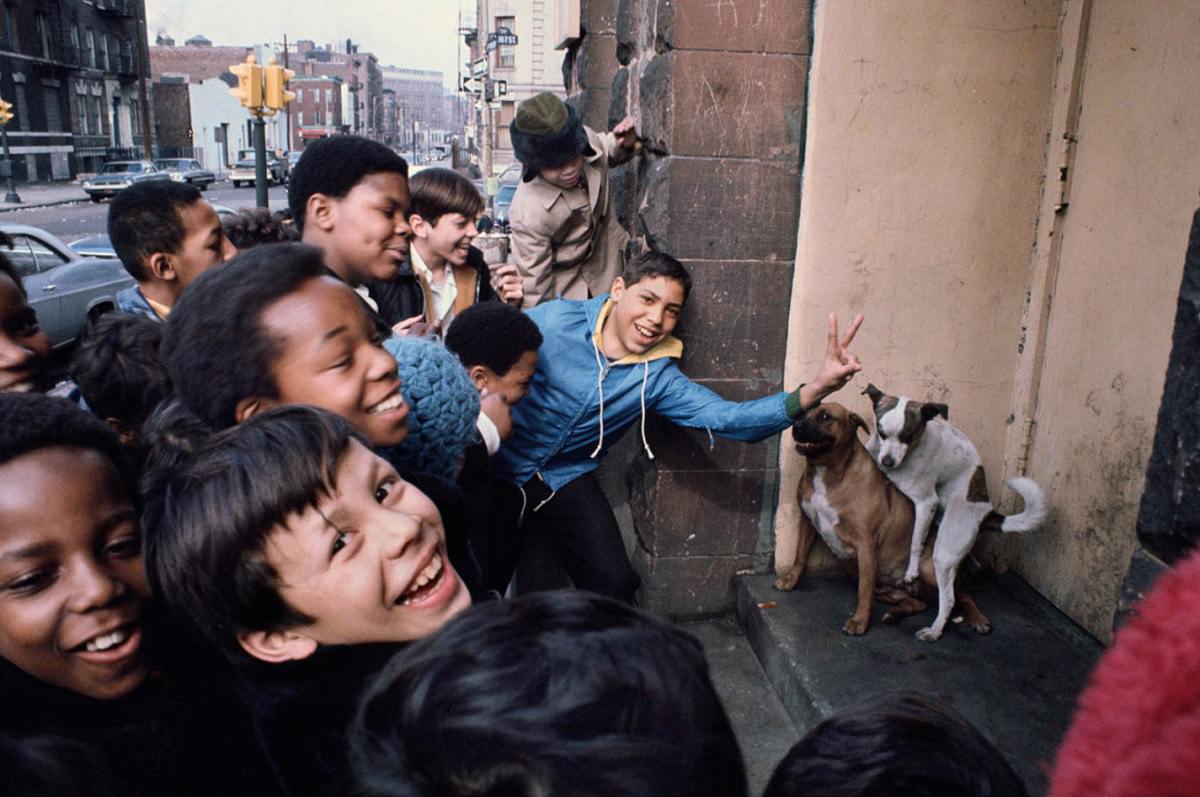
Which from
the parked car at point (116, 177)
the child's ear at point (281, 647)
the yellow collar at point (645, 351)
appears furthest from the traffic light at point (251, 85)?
the parked car at point (116, 177)

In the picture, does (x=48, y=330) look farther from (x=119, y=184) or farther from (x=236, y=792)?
(x=119, y=184)

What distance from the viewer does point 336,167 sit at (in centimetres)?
278

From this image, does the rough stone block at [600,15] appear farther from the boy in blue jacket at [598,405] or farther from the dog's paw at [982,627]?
the dog's paw at [982,627]

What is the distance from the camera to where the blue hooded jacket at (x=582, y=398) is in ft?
10.7

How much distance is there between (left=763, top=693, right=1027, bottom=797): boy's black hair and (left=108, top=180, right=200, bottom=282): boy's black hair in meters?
2.85

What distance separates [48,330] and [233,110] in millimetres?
59026

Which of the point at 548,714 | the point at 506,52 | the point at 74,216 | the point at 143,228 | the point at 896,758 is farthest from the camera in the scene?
the point at 506,52

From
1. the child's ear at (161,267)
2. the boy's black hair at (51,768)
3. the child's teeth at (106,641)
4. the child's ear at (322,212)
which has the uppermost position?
the child's ear at (322,212)

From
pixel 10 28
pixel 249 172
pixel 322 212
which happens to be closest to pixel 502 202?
pixel 322 212

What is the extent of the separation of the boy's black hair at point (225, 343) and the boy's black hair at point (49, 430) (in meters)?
0.18

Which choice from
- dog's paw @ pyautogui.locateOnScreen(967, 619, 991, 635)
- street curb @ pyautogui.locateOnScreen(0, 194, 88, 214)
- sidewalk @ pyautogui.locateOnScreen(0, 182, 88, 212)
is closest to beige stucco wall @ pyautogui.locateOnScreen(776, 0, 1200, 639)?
dog's paw @ pyautogui.locateOnScreen(967, 619, 991, 635)

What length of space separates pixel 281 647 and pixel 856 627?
250 cm

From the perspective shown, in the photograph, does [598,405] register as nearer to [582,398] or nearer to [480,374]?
[582,398]

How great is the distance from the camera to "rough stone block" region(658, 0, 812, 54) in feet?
10.5
